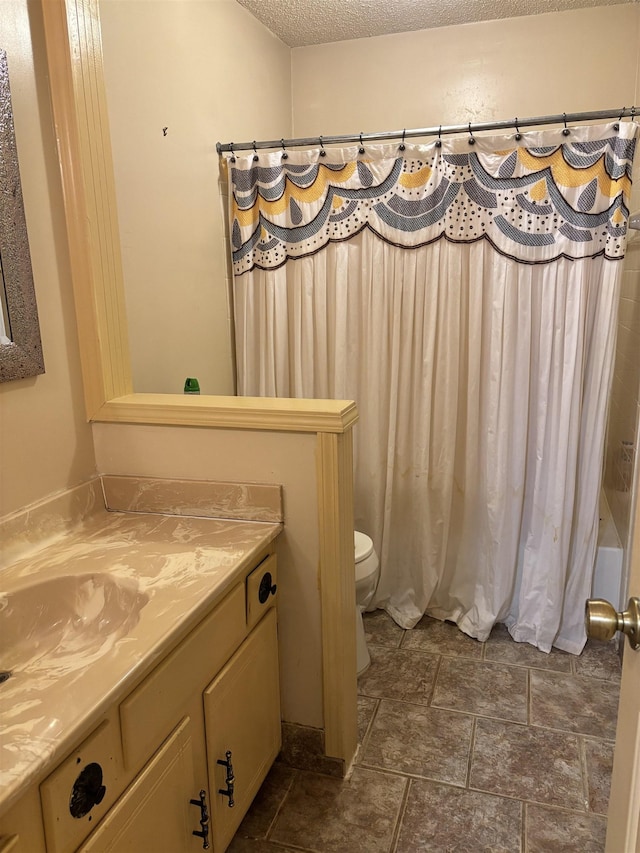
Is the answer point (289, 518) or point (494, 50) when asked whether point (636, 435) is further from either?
point (494, 50)

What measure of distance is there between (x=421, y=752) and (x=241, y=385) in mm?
1471

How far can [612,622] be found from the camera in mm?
845

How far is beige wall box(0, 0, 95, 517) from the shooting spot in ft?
4.49

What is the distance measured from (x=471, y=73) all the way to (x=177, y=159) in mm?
1503

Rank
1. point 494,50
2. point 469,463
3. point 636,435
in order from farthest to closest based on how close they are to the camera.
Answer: point 494,50 → point 469,463 → point 636,435

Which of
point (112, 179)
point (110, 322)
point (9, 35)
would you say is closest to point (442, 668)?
point (110, 322)

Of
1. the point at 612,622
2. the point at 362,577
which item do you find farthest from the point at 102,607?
the point at 362,577

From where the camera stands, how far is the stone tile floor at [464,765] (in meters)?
1.57

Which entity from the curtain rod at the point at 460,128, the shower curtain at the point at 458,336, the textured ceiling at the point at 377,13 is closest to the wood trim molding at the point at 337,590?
the shower curtain at the point at 458,336

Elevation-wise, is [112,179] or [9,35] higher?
[9,35]

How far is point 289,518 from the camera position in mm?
1570

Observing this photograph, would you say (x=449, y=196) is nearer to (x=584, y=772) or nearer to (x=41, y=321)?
(x=41, y=321)

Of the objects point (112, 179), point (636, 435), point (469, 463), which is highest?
point (112, 179)

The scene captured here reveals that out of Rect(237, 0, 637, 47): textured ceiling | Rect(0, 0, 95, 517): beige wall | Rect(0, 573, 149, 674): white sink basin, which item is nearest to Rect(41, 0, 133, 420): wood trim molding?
Rect(0, 0, 95, 517): beige wall
